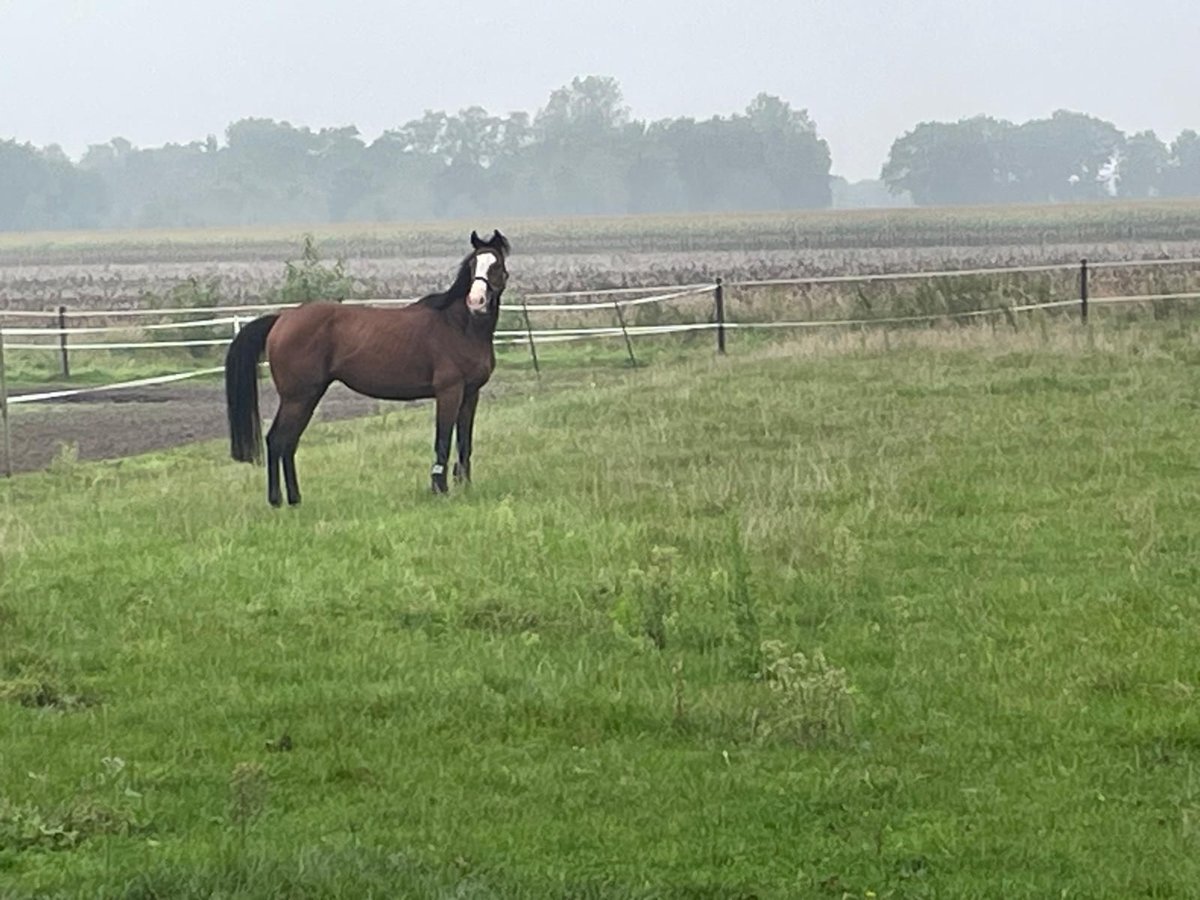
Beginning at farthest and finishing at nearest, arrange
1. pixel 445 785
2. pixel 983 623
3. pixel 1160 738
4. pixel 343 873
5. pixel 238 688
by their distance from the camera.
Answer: pixel 983 623 → pixel 238 688 → pixel 1160 738 → pixel 445 785 → pixel 343 873

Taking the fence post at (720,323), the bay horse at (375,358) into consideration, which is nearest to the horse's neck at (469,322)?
the bay horse at (375,358)

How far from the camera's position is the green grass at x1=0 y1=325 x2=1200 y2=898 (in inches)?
220

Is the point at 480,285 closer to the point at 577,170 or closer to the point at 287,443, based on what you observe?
the point at 287,443

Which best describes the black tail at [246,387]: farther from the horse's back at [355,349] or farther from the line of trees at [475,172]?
the line of trees at [475,172]

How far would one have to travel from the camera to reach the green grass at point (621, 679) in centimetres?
559

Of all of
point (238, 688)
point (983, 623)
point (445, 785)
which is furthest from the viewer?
point (983, 623)

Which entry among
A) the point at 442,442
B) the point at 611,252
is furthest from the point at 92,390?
the point at 611,252

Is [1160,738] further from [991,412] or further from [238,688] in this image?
[991,412]

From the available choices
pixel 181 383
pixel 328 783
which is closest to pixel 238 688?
pixel 328 783

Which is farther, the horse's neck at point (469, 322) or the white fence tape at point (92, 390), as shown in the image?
the white fence tape at point (92, 390)

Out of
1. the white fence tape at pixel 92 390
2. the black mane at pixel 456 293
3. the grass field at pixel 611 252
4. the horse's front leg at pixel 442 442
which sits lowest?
the grass field at pixel 611 252

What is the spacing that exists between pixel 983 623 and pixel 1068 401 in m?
9.43

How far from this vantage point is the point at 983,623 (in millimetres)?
8656

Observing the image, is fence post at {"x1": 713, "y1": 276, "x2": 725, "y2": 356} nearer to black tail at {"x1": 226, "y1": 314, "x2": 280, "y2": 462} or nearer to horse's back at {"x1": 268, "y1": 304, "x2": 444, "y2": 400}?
horse's back at {"x1": 268, "y1": 304, "x2": 444, "y2": 400}
